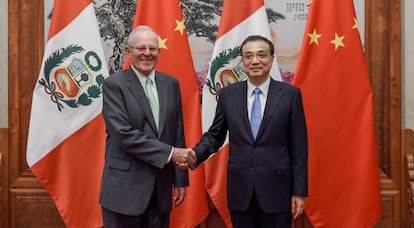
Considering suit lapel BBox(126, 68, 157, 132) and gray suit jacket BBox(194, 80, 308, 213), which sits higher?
suit lapel BBox(126, 68, 157, 132)

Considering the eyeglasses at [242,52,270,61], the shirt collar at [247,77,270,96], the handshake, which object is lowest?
the handshake

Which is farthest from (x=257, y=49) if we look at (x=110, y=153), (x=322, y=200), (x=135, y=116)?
(x=322, y=200)

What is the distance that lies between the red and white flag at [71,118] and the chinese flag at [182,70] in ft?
1.13

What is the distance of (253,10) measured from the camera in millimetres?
2906

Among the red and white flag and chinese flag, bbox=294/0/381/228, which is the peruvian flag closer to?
chinese flag, bbox=294/0/381/228

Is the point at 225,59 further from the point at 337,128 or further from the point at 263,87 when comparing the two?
the point at 337,128

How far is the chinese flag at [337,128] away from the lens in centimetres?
287

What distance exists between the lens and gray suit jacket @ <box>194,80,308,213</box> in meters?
2.18

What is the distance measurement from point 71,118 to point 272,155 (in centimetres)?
129

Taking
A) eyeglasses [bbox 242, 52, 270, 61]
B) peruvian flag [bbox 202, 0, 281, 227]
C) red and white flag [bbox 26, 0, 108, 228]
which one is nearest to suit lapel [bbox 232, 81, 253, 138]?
eyeglasses [bbox 242, 52, 270, 61]

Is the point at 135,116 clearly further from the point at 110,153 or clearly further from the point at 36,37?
the point at 36,37

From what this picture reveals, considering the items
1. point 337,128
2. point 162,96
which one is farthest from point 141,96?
point 337,128

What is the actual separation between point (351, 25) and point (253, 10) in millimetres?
584

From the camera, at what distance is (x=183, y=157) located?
2160 mm
